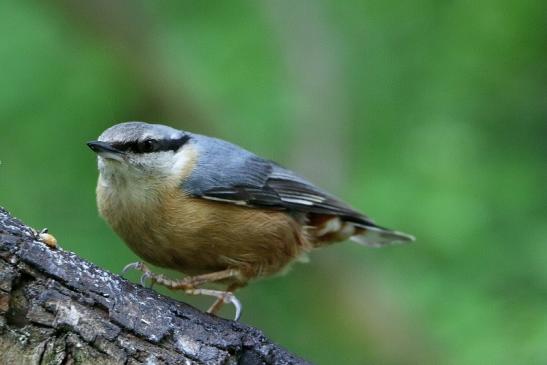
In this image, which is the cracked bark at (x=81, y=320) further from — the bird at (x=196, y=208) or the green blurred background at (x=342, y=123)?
the green blurred background at (x=342, y=123)

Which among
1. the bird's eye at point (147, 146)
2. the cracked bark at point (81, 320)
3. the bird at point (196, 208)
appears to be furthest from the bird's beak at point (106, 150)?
the cracked bark at point (81, 320)

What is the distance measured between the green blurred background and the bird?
1.41 meters

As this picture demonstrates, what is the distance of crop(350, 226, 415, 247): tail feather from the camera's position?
16.8ft

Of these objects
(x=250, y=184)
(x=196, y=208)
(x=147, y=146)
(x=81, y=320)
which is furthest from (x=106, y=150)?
(x=81, y=320)

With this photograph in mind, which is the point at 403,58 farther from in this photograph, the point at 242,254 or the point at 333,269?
the point at 242,254

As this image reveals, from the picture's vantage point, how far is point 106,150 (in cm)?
377

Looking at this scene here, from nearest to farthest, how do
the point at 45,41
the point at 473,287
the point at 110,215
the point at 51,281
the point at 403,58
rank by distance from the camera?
1. the point at 51,281
2. the point at 110,215
3. the point at 473,287
4. the point at 45,41
5. the point at 403,58

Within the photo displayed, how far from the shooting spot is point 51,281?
2525 mm

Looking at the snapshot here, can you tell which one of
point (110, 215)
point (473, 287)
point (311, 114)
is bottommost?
point (110, 215)

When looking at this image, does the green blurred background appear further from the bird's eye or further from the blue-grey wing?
the bird's eye

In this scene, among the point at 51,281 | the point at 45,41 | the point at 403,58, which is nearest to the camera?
the point at 51,281

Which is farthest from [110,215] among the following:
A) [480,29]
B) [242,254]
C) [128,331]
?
[480,29]

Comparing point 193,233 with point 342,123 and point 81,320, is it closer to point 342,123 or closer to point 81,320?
point 81,320

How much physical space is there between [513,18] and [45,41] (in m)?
3.38
